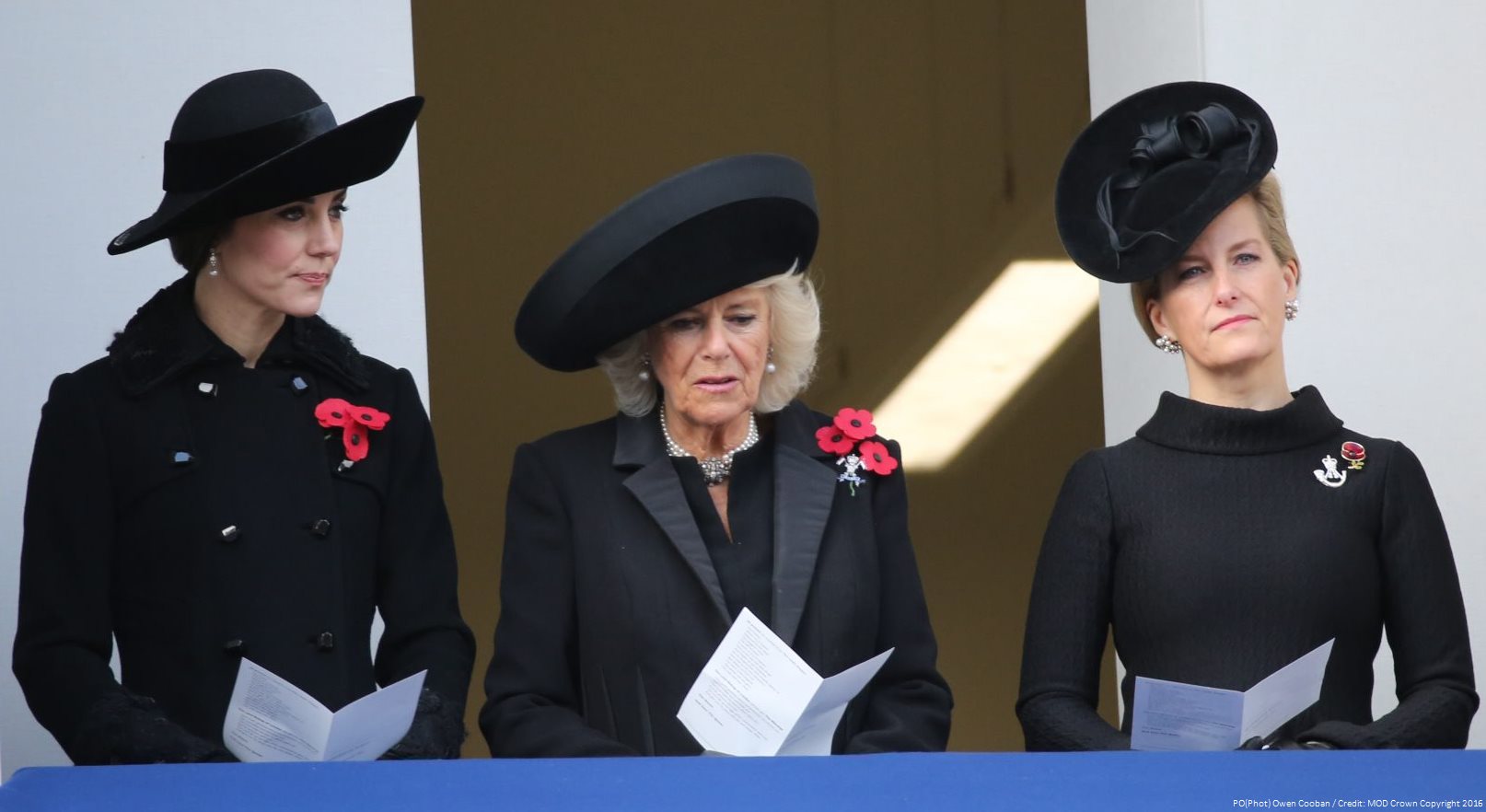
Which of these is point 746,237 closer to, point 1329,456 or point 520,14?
point 1329,456

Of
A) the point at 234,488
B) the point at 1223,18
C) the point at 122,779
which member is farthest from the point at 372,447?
the point at 1223,18

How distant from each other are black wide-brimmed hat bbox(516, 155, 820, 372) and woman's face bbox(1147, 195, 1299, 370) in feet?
2.10

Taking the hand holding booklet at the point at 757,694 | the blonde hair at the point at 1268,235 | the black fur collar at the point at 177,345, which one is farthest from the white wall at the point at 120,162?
the hand holding booklet at the point at 757,694

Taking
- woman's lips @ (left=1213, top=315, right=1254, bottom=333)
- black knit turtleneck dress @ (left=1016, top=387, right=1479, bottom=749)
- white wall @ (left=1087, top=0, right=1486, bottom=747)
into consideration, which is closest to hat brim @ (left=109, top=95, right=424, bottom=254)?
black knit turtleneck dress @ (left=1016, top=387, right=1479, bottom=749)

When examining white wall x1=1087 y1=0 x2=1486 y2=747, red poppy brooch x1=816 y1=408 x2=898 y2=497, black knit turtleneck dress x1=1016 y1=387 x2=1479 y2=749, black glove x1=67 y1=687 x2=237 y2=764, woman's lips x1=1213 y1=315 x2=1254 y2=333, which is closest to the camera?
black glove x1=67 y1=687 x2=237 y2=764

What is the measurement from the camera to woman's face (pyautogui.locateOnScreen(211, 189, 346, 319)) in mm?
3316

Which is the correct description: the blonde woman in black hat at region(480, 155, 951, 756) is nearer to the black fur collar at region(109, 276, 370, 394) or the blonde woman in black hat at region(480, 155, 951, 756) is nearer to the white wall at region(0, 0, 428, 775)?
the black fur collar at region(109, 276, 370, 394)

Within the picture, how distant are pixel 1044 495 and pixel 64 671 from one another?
4.63 m

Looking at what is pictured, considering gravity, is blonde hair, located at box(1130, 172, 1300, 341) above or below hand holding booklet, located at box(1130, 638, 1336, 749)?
above

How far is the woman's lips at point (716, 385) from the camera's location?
3.30 metres

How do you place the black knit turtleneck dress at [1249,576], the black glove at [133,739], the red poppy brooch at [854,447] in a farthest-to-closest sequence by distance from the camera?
the red poppy brooch at [854,447] < the black knit turtleneck dress at [1249,576] < the black glove at [133,739]

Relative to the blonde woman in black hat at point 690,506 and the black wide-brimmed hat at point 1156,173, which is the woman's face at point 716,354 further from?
the black wide-brimmed hat at point 1156,173

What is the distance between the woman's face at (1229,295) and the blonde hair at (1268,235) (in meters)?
0.01

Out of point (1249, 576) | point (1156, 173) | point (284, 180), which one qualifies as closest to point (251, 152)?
point (284, 180)
